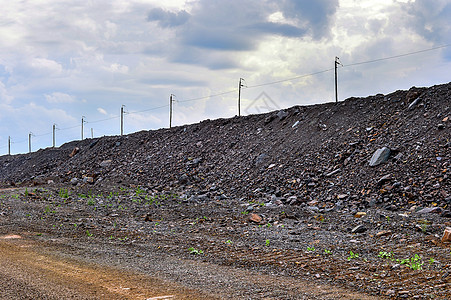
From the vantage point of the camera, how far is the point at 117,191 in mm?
22234

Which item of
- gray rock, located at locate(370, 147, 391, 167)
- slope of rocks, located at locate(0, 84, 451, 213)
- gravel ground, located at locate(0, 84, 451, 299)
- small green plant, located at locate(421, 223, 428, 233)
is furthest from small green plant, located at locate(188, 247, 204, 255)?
gray rock, located at locate(370, 147, 391, 167)

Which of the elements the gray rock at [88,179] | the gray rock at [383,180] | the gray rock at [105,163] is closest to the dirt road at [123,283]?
the gray rock at [383,180]

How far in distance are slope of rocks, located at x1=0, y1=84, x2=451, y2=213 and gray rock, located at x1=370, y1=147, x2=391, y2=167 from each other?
0.12 meters

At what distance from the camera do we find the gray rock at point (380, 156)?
16.7 metres

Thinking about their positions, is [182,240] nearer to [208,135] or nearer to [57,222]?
[57,222]

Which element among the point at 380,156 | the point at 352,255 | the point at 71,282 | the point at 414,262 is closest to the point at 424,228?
the point at 414,262

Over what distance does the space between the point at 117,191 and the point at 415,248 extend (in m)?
16.5

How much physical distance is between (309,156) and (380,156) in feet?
12.5

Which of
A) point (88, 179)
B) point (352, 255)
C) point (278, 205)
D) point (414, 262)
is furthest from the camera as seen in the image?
point (88, 179)

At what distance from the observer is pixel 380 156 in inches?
662

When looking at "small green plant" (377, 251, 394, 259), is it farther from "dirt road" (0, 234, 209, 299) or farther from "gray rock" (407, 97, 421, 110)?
"gray rock" (407, 97, 421, 110)

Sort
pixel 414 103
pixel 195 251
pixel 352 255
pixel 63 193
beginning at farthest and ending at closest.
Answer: pixel 63 193 < pixel 414 103 < pixel 195 251 < pixel 352 255

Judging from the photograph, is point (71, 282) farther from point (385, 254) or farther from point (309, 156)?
point (309, 156)

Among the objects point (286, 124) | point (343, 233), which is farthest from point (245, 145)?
point (343, 233)
